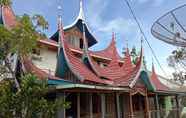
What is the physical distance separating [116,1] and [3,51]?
221 inches

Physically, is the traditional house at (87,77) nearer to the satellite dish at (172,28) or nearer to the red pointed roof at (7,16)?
the red pointed roof at (7,16)

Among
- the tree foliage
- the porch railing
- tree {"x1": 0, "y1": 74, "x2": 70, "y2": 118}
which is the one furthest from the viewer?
the porch railing

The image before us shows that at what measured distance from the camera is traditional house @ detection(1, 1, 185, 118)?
51.9 ft

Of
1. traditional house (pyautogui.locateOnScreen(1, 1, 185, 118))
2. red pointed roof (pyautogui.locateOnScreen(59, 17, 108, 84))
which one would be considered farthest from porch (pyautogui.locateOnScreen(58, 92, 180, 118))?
red pointed roof (pyautogui.locateOnScreen(59, 17, 108, 84))

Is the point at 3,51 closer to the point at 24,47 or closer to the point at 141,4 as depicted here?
the point at 24,47

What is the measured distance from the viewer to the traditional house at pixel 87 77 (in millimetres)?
15820

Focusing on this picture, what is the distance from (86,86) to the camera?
46.8 ft

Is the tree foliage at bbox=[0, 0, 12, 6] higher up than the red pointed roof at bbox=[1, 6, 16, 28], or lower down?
lower down

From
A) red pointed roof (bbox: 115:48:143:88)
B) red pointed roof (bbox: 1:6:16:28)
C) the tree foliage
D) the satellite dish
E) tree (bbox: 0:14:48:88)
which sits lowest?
red pointed roof (bbox: 115:48:143:88)

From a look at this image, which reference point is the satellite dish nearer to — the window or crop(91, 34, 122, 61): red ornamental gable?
the window

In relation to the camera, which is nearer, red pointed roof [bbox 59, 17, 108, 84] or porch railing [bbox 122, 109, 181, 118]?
red pointed roof [bbox 59, 17, 108, 84]

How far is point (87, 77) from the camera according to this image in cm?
1655

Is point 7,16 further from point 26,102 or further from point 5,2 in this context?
point 26,102

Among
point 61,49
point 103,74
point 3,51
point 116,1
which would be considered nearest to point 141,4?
point 116,1
